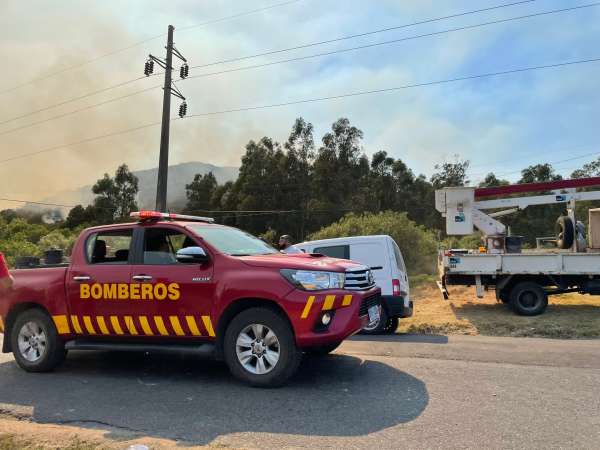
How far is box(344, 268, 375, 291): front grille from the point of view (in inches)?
220

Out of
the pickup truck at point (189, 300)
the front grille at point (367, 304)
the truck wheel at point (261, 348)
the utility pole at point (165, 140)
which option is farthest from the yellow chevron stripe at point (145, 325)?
the utility pole at point (165, 140)

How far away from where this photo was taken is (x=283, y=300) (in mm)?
5367

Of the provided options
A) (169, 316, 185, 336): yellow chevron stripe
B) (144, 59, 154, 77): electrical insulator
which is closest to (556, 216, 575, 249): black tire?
(169, 316, 185, 336): yellow chevron stripe

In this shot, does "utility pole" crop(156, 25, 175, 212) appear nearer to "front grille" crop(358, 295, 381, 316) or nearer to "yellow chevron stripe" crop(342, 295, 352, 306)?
"front grille" crop(358, 295, 381, 316)

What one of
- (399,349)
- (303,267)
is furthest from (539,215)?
(303,267)

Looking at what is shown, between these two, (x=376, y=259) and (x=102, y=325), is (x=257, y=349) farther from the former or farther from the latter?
(x=376, y=259)

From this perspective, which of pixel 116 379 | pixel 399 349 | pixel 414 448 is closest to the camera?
pixel 414 448

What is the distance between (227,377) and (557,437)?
3.50 metres

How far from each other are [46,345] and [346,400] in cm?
389

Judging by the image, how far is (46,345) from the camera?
647 centimetres

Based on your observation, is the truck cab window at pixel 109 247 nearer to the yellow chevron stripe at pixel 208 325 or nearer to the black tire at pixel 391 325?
the yellow chevron stripe at pixel 208 325

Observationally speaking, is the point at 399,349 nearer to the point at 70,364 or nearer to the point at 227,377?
the point at 227,377

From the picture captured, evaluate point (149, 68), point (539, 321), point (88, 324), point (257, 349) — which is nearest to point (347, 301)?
point (257, 349)

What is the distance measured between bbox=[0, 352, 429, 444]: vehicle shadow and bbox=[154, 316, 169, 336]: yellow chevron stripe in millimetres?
572
